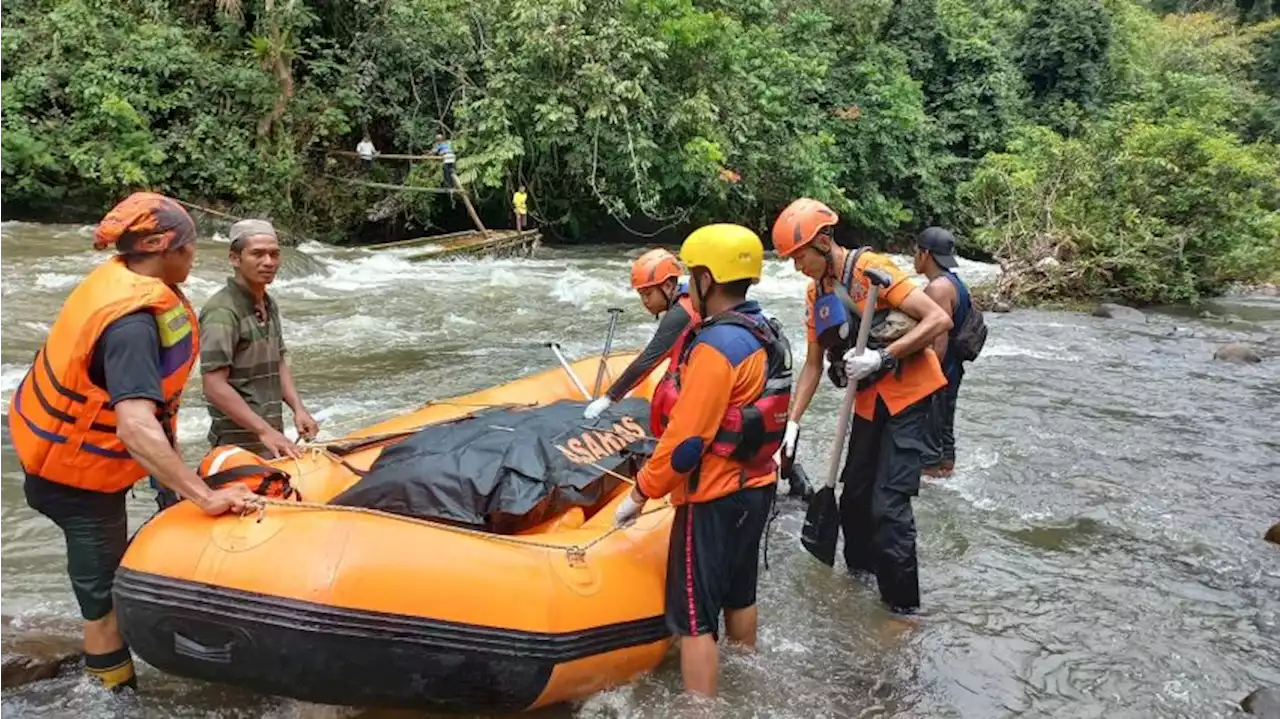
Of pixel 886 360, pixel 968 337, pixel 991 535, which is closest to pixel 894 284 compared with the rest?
pixel 886 360

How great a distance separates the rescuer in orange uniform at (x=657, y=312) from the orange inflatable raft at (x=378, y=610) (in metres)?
1.34

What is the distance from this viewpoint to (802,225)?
3.55 meters

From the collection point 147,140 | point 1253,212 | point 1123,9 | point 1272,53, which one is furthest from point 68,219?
point 1272,53

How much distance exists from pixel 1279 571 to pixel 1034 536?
3.66 feet

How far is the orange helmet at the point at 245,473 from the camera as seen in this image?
318cm

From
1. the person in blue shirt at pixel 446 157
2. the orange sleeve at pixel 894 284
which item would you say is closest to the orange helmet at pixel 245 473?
the orange sleeve at pixel 894 284

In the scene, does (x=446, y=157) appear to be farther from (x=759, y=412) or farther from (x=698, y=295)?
(x=759, y=412)

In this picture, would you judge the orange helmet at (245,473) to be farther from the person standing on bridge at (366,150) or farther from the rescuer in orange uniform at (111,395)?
the person standing on bridge at (366,150)

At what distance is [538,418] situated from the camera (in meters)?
4.27

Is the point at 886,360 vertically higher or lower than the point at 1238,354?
higher

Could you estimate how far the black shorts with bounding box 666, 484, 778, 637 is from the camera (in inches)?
121

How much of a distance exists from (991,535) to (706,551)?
2.63 m

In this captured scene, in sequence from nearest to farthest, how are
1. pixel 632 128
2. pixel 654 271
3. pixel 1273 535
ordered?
1. pixel 654 271
2. pixel 1273 535
3. pixel 632 128

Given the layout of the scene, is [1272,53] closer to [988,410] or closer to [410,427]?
[988,410]
